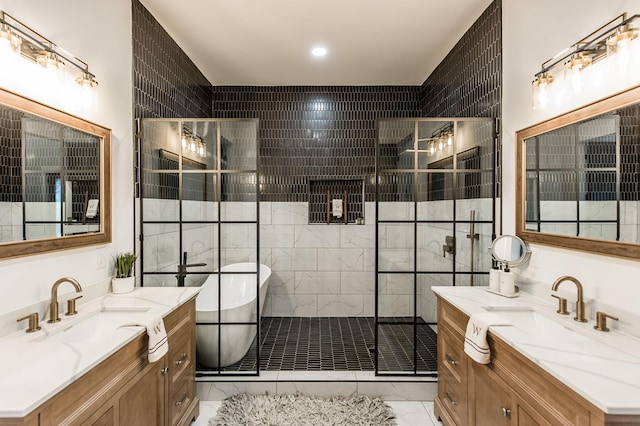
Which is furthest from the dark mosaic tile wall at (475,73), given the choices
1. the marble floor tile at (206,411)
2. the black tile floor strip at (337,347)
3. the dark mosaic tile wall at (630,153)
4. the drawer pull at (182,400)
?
the marble floor tile at (206,411)

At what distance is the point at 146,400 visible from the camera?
69.3 inches

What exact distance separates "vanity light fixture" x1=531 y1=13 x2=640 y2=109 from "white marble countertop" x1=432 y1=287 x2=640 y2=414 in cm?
117

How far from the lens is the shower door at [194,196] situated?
8.86 ft

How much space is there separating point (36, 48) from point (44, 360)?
4.75 feet

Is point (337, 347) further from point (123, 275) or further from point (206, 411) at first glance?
point (123, 275)

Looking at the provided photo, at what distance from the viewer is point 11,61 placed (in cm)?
157

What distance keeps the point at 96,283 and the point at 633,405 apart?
2583mm

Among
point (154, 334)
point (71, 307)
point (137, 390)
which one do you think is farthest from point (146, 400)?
point (71, 307)

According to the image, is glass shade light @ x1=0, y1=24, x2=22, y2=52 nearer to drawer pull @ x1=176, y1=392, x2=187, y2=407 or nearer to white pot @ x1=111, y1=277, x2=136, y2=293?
white pot @ x1=111, y1=277, x2=136, y2=293

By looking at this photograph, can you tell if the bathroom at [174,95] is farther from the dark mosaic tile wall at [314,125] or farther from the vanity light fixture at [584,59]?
the dark mosaic tile wall at [314,125]

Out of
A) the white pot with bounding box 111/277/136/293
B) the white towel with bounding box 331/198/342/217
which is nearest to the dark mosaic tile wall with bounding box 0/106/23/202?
the white pot with bounding box 111/277/136/293

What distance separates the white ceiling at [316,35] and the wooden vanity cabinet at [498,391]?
7.43ft

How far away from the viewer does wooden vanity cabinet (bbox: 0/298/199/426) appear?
3.94ft

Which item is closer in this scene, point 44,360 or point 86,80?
point 44,360
